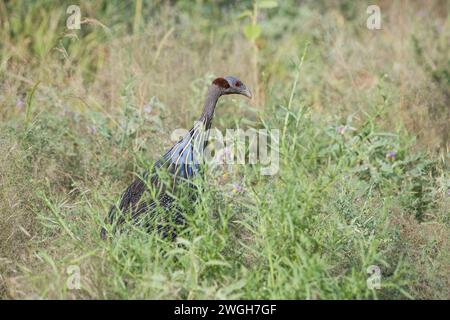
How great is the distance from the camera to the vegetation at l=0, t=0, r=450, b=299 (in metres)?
3.24

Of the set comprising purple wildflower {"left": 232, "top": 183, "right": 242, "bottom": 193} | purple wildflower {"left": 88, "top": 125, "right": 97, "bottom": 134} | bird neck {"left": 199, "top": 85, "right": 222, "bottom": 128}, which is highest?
bird neck {"left": 199, "top": 85, "right": 222, "bottom": 128}

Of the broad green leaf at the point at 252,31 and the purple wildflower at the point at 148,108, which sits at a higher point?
the broad green leaf at the point at 252,31

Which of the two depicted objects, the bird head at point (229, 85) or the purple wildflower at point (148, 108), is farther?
the purple wildflower at point (148, 108)

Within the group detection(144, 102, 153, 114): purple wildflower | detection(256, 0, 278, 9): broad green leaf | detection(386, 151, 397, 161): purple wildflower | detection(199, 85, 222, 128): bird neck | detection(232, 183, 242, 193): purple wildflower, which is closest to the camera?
detection(232, 183, 242, 193): purple wildflower

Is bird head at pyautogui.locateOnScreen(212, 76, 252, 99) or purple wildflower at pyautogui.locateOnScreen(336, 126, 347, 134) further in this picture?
purple wildflower at pyautogui.locateOnScreen(336, 126, 347, 134)

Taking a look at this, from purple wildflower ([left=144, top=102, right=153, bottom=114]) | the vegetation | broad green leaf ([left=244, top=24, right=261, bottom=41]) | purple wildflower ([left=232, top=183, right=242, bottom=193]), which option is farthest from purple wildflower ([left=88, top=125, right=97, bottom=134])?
purple wildflower ([left=232, top=183, right=242, bottom=193])

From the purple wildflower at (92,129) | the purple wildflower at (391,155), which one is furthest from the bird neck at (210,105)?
the purple wildflower at (391,155)

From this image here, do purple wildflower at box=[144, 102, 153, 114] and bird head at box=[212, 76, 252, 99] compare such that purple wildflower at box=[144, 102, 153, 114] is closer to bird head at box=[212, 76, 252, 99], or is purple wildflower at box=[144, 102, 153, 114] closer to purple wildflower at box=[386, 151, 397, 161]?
bird head at box=[212, 76, 252, 99]

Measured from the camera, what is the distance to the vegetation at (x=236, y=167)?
324 cm

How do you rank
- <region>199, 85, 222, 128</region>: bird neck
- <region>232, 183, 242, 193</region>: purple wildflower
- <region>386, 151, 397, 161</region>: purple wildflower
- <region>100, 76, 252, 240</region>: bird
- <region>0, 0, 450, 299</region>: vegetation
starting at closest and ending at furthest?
<region>0, 0, 450, 299</region>: vegetation
<region>100, 76, 252, 240</region>: bird
<region>232, 183, 242, 193</region>: purple wildflower
<region>199, 85, 222, 128</region>: bird neck
<region>386, 151, 397, 161</region>: purple wildflower

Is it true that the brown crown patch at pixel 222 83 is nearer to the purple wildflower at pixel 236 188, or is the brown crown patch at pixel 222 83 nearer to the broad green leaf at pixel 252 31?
the purple wildflower at pixel 236 188

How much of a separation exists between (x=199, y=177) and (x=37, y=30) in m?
3.20

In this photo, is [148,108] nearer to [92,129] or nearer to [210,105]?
[92,129]

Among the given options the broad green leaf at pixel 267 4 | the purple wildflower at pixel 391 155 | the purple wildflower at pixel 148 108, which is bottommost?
the purple wildflower at pixel 391 155
